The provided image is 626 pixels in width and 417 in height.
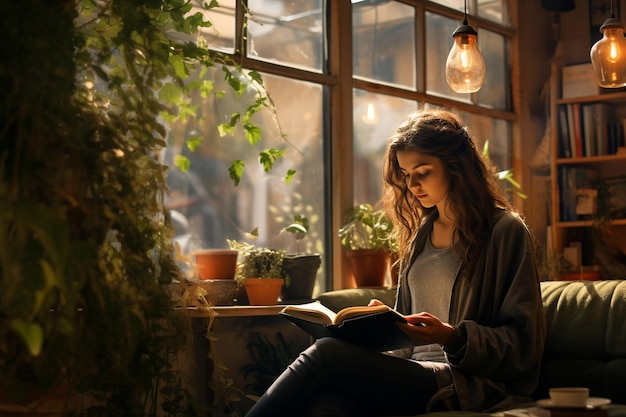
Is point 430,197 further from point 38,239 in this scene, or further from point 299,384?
point 38,239

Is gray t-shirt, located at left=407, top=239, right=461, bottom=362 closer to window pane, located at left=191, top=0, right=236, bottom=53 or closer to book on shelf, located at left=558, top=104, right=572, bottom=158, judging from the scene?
window pane, located at left=191, top=0, right=236, bottom=53

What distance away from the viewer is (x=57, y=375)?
72.1 inches

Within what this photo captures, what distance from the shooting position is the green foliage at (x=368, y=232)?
3410mm

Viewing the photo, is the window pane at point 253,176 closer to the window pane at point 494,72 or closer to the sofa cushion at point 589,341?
the sofa cushion at point 589,341

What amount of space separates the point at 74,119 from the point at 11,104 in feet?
0.70

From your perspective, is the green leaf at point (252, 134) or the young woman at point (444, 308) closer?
the young woman at point (444, 308)

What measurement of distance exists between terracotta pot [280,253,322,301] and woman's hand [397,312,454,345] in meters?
0.96

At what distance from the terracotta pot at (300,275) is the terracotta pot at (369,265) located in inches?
8.6

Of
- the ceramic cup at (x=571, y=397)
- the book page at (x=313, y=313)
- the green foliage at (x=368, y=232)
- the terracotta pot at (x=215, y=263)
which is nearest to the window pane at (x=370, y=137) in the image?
the green foliage at (x=368, y=232)

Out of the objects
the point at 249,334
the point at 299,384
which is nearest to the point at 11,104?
the point at 299,384

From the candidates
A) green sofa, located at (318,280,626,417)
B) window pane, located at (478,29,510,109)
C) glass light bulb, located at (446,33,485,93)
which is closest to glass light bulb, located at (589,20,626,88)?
glass light bulb, located at (446,33,485,93)

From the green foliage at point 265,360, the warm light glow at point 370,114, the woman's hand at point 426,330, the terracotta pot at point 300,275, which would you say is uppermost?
the warm light glow at point 370,114

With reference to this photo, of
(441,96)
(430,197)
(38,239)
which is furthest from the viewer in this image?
(441,96)

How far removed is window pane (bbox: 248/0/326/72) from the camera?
133 inches
